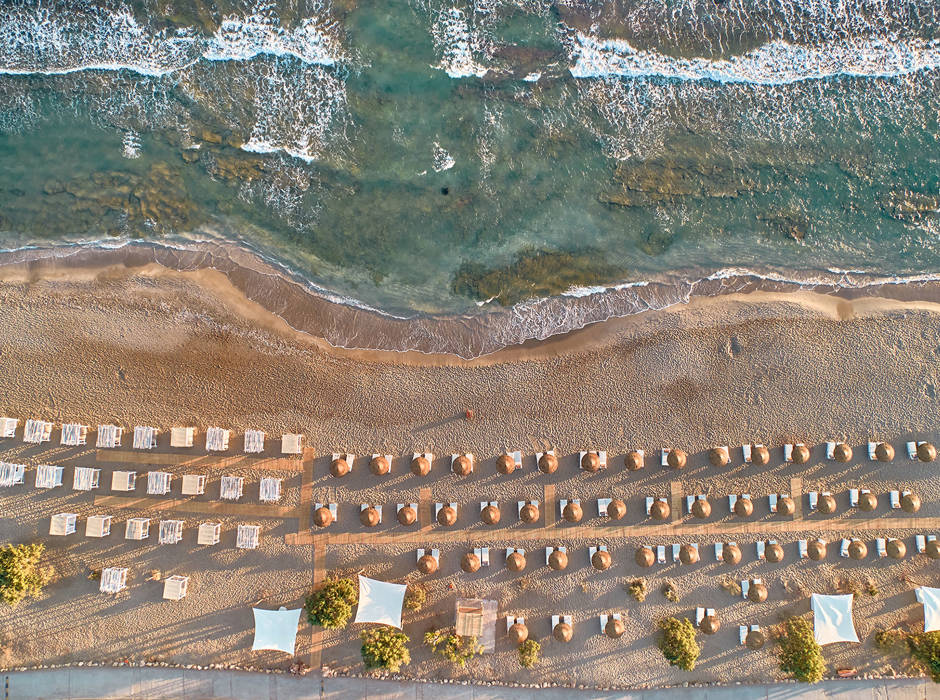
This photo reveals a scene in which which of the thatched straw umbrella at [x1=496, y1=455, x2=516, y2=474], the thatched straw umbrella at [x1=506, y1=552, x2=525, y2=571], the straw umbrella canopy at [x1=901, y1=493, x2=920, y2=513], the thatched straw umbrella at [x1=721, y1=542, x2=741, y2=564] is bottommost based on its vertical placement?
the thatched straw umbrella at [x1=721, y1=542, x2=741, y2=564]

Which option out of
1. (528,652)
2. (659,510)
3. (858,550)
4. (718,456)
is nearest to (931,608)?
(858,550)

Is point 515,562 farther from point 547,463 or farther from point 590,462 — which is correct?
point 590,462

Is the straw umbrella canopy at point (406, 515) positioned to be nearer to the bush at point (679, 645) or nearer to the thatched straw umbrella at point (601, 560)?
the thatched straw umbrella at point (601, 560)

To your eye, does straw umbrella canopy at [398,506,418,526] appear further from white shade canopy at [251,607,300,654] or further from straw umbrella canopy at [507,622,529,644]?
straw umbrella canopy at [507,622,529,644]

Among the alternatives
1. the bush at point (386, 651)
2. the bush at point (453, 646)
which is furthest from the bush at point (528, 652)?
the bush at point (386, 651)

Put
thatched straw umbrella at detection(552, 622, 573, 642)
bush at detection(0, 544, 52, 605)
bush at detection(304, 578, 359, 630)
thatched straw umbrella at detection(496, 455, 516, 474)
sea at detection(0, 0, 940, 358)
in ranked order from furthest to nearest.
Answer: sea at detection(0, 0, 940, 358)
thatched straw umbrella at detection(496, 455, 516, 474)
thatched straw umbrella at detection(552, 622, 573, 642)
bush at detection(304, 578, 359, 630)
bush at detection(0, 544, 52, 605)

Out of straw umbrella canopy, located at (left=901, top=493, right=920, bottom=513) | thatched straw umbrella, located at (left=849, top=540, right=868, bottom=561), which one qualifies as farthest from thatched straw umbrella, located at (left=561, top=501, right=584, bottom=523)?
straw umbrella canopy, located at (left=901, top=493, right=920, bottom=513)

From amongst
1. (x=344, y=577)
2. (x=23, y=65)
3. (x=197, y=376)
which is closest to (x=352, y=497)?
(x=344, y=577)
